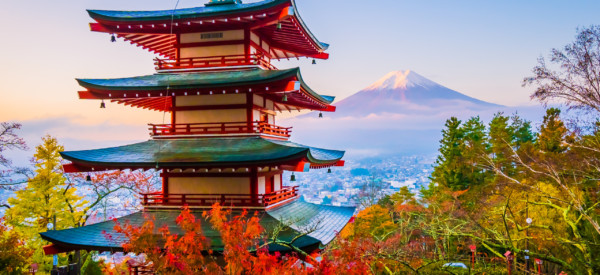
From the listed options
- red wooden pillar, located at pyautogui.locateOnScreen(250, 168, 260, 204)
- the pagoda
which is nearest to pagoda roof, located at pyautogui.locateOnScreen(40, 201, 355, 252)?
the pagoda

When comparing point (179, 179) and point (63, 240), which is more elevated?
point (179, 179)

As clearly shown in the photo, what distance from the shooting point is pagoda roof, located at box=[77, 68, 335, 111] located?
492 inches

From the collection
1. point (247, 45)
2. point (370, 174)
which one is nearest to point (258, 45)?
point (247, 45)

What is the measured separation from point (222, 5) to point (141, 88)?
4998 millimetres

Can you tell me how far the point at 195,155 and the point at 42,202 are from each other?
11458mm

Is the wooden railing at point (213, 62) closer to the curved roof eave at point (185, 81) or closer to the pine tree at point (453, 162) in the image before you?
the curved roof eave at point (185, 81)

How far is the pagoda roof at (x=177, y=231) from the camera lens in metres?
11.0

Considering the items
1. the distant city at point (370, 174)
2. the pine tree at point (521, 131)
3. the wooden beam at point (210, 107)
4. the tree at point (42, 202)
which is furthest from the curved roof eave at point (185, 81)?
the distant city at point (370, 174)

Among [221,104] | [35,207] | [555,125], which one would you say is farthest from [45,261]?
[555,125]

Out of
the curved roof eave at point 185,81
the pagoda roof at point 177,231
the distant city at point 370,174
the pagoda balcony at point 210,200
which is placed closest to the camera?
the pagoda roof at point 177,231

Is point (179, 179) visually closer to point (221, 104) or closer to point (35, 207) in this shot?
point (221, 104)

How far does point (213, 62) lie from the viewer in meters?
14.7

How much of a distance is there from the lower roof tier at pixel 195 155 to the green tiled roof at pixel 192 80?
1.98 meters

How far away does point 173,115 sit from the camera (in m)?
14.2
